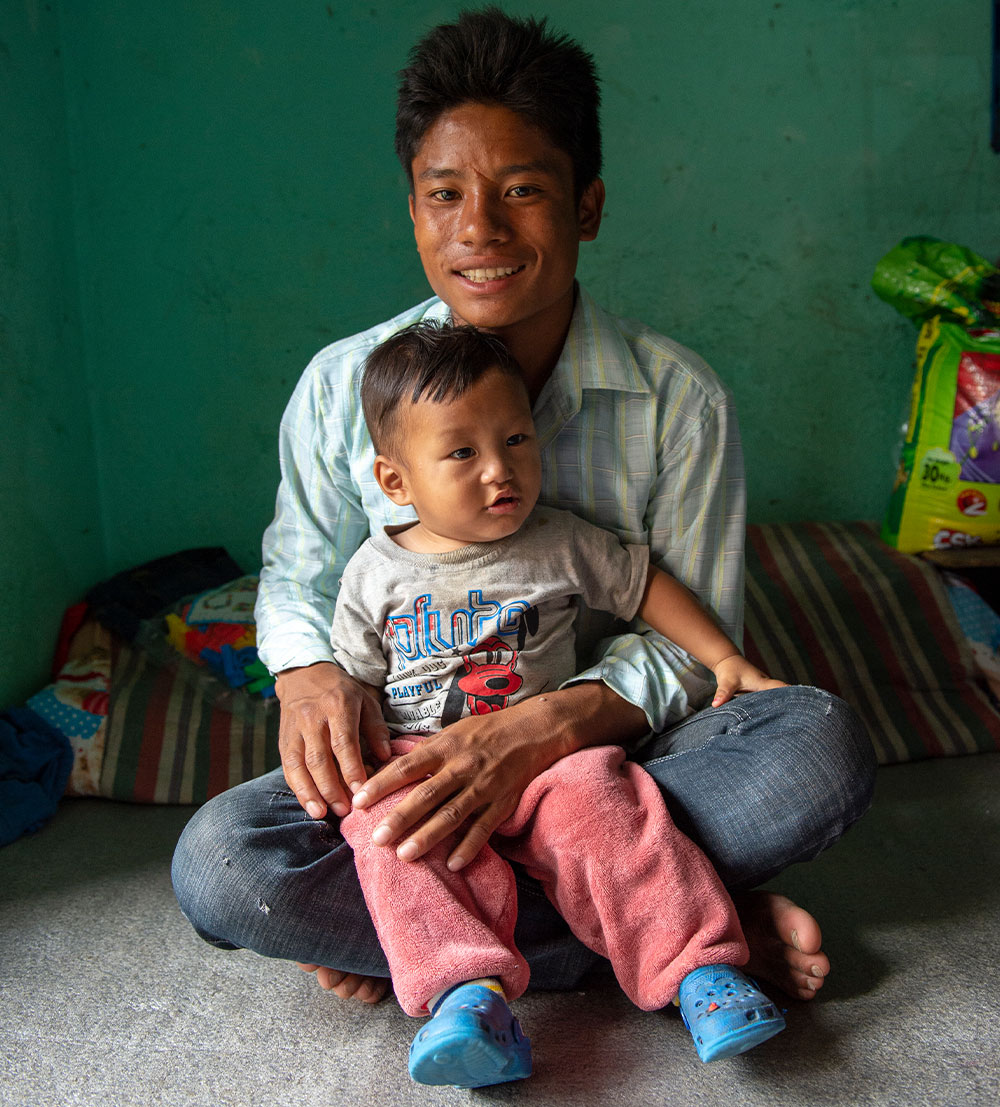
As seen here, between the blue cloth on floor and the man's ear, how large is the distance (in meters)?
1.41

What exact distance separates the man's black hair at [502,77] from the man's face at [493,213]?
0.06 feet

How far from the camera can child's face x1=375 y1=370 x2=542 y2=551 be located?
130 centimetres

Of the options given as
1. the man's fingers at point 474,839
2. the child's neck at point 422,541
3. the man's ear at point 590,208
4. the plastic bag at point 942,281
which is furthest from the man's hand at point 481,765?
the plastic bag at point 942,281

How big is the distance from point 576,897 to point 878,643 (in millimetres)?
1302

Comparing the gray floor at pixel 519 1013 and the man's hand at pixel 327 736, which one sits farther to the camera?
the man's hand at pixel 327 736

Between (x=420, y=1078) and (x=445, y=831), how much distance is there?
0.86 feet

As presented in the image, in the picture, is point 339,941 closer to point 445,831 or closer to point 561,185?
point 445,831

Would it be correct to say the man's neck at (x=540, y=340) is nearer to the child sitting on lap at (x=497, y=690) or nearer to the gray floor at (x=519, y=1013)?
the child sitting on lap at (x=497, y=690)

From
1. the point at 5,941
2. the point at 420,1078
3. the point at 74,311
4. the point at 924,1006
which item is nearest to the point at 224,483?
the point at 74,311

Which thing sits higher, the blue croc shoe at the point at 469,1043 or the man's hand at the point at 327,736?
the man's hand at the point at 327,736

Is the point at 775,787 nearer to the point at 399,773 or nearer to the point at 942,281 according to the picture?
the point at 399,773

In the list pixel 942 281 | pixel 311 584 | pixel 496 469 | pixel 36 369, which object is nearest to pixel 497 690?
pixel 496 469

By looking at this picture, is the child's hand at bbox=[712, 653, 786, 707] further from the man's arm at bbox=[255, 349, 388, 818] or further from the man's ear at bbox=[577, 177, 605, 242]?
the man's ear at bbox=[577, 177, 605, 242]

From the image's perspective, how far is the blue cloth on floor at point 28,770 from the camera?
5.94 feet
